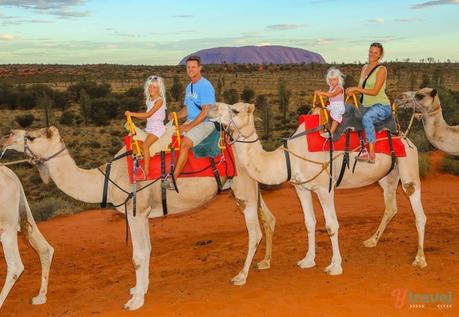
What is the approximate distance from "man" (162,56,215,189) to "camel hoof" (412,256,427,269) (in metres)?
3.76

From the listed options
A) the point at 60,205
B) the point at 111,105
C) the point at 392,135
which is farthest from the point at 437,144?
the point at 111,105

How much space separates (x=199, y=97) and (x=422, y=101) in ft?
12.6

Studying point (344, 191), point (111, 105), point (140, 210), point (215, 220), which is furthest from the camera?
point (111, 105)

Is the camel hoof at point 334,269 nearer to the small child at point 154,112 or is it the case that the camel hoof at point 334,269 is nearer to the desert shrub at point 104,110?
the small child at point 154,112

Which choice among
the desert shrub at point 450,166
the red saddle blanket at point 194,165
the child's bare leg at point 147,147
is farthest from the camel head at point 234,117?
the desert shrub at point 450,166

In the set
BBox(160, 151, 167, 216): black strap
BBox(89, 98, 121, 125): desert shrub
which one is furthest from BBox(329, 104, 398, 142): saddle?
→ BBox(89, 98, 121, 125): desert shrub

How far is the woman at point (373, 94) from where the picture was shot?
816cm

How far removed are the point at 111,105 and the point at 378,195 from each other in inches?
1290

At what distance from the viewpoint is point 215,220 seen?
13.4 meters

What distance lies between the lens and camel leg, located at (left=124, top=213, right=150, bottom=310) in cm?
715

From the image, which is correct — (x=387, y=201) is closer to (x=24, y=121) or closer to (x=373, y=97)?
(x=373, y=97)

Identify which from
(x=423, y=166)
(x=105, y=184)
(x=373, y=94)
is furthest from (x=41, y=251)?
(x=423, y=166)

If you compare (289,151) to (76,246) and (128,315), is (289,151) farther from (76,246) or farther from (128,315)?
(76,246)

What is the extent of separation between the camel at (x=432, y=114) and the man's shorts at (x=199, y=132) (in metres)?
3.40
